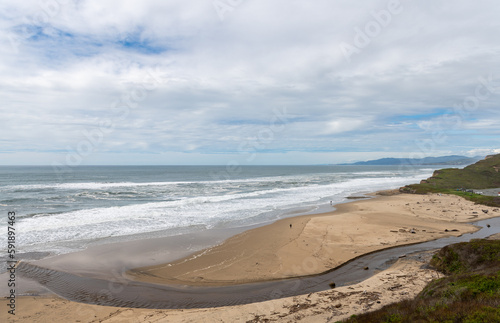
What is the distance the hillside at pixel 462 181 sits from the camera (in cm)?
4163

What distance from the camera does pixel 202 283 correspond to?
11.2m

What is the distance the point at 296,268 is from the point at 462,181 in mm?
51229

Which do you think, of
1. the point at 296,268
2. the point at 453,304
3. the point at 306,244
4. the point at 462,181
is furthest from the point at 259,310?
the point at 462,181

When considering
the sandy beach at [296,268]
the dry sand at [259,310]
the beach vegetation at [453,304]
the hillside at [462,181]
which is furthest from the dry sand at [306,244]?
→ the hillside at [462,181]

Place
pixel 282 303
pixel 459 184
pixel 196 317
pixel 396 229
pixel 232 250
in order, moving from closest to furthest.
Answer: pixel 196 317, pixel 282 303, pixel 232 250, pixel 396 229, pixel 459 184

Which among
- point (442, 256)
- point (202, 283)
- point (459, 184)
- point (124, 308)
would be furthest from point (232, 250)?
point (459, 184)

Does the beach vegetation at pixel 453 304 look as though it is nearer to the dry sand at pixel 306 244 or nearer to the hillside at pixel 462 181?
the dry sand at pixel 306 244

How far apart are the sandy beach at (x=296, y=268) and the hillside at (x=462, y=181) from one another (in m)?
17.8

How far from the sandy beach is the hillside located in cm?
1775

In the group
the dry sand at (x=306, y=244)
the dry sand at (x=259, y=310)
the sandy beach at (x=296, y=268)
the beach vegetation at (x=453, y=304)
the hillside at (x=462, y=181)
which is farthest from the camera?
the hillside at (x=462, y=181)

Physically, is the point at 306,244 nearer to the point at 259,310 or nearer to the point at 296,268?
the point at 296,268

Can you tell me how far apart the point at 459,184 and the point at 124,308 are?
55.3 m

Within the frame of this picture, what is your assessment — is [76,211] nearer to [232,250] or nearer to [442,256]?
[232,250]

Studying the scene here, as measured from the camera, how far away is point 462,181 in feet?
161
